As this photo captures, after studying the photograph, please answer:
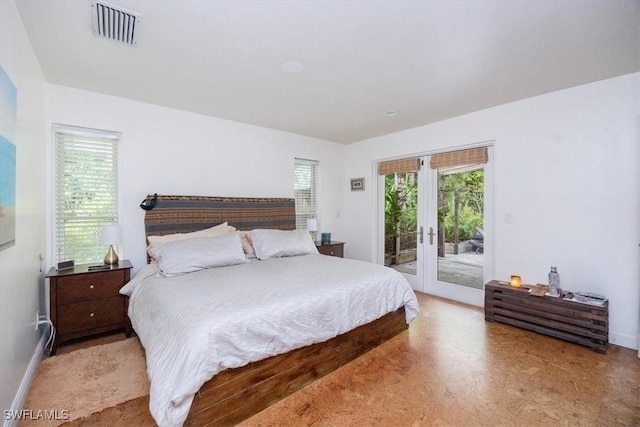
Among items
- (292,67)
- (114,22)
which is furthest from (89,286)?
(292,67)

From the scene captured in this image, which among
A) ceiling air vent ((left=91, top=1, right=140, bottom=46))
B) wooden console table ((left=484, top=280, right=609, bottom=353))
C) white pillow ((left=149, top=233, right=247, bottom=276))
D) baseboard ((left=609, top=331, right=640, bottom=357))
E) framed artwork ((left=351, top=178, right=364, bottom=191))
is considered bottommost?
baseboard ((left=609, top=331, right=640, bottom=357))

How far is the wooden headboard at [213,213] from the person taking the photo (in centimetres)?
327

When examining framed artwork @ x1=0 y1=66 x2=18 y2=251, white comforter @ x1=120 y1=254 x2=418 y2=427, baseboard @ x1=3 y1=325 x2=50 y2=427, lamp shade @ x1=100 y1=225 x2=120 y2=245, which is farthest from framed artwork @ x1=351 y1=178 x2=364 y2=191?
baseboard @ x1=3 y1=325 x2=50 y2=427

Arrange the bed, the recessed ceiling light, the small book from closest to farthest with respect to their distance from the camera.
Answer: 1. the bed
2. the recessed ceiling light
3. the small book

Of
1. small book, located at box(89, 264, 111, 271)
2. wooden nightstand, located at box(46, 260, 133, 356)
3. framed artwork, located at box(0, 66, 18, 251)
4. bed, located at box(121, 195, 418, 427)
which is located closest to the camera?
framed artwork, located at box(0, 66, 18, 251)

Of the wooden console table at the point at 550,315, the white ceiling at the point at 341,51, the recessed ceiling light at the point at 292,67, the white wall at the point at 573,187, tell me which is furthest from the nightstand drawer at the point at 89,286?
the white wall at the point at 573,187

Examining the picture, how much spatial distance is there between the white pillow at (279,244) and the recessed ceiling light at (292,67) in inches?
74.2

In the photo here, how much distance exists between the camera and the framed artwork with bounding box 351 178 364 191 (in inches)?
202

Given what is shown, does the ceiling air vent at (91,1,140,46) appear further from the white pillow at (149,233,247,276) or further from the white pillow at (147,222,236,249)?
the white pillow at (147,222,236,249)

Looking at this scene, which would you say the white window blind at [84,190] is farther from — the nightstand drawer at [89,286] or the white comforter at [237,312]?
the white comforter at [237,312]

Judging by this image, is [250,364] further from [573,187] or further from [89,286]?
[573,187]

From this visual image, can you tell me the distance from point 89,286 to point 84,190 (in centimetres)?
105

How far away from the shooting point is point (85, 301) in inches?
103

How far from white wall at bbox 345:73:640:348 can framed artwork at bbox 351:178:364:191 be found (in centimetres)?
174
